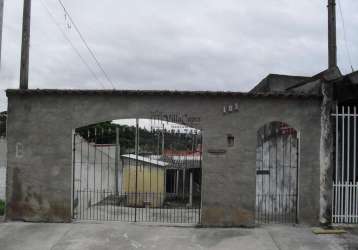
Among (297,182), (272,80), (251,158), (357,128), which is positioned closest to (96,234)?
(251,158)

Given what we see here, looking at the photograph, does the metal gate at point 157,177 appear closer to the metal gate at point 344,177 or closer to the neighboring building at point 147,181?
the neighboring building at point 147,181

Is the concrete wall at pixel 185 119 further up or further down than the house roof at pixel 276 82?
further down

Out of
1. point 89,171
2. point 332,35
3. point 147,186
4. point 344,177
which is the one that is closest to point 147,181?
point 147,186

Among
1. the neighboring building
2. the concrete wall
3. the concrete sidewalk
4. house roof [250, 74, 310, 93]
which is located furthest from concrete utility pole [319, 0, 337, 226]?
house roof [250, 74, 310, 93]

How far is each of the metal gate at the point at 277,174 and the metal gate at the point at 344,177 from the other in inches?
33.7

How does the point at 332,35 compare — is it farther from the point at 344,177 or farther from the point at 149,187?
the point at 149,187

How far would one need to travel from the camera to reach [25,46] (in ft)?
→ 34.1

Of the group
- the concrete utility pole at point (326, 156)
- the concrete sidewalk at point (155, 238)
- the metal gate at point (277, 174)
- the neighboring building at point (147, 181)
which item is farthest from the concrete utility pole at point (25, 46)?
the concrete utility pole at point (326, 156)

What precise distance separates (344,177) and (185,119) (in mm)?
3747

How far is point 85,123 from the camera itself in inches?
389

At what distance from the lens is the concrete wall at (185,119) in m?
9.82

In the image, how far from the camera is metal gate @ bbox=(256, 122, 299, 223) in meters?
10.8

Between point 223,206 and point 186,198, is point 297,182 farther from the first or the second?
point 186,198

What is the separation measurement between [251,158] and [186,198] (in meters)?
3.54
